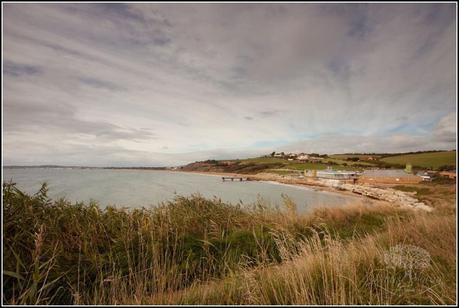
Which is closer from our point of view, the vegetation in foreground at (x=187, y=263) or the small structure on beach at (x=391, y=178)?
the vegetation in foreground at (x=187, y=263)

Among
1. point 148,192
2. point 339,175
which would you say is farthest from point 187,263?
point 339,175

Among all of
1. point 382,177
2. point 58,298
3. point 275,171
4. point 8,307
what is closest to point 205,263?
point 58,298

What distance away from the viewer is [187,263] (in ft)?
14.1

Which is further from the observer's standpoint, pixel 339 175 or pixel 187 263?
pixel 339 175

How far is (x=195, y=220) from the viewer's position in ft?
23.0

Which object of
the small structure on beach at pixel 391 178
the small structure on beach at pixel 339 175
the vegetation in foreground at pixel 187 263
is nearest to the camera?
the vegetation in foreground at pixel 187 263

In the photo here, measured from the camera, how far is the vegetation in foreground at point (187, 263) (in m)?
2.98

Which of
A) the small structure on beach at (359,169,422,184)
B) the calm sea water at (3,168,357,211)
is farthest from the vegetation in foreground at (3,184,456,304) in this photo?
the small structure on beach at (359,169,422,184)

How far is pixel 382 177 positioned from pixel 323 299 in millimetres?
55345

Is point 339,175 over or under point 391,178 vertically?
over

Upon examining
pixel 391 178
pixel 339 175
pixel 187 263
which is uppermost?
pixel 187 263

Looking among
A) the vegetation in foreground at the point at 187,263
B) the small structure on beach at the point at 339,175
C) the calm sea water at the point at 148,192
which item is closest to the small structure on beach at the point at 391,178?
the small structure on beach at the point at 339,175

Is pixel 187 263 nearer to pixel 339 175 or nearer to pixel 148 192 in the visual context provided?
pixel 148 192

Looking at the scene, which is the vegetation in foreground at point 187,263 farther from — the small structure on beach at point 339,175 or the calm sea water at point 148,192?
the small structure on beach at point 339,175
